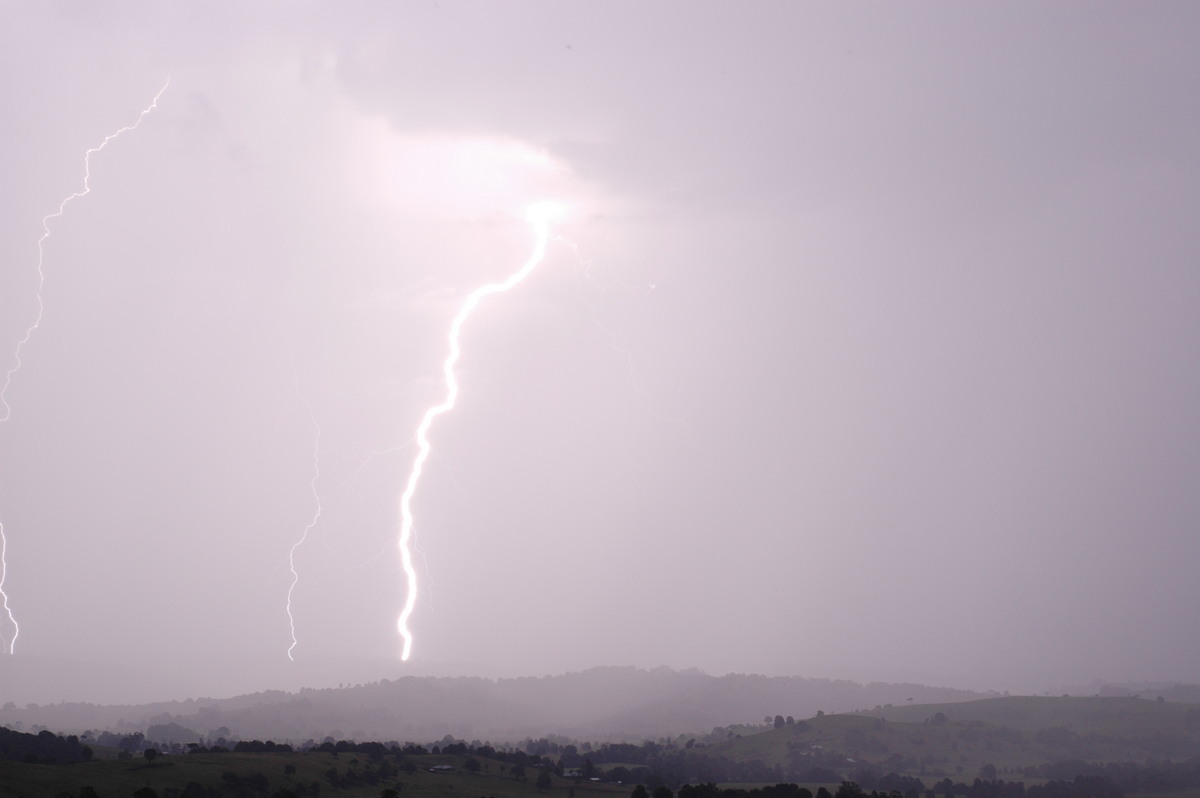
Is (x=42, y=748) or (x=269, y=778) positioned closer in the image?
(x=269, y=778)

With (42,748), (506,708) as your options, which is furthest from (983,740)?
(506,708)

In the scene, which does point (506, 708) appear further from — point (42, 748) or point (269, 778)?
point (269, 778)

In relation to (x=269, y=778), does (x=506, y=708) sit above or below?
below

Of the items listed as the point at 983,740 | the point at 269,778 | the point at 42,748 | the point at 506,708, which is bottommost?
the point at 506,708

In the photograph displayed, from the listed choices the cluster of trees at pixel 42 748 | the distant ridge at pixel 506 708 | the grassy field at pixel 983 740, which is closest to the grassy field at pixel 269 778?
the cluster of trees at pixel 42 748

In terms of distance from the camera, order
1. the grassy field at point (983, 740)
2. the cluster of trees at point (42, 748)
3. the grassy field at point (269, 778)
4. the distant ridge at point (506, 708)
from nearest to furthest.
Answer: the grassy field at point (269, 778) → the cluster of trees at point (42, 748) → the grassy field at point (983, 740) → the distant ridge at point (506, 708)

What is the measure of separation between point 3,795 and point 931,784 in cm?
6269

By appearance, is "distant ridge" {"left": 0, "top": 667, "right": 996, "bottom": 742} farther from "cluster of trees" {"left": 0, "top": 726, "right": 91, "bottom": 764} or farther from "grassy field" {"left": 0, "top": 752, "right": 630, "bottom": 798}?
"grassy field" {"left": 0, "top": 752, "right": 630, "bottom": 798}

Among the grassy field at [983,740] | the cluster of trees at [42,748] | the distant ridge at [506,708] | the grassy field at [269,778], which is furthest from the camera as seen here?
the distant ridge at [506,708]

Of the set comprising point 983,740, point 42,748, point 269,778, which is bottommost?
point 983,740

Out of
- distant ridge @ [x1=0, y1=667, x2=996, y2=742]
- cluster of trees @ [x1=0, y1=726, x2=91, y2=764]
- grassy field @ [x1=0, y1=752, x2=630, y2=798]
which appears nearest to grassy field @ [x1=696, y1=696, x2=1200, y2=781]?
grassy field @ [x1=0, y1=752, x2=630, y2=798]

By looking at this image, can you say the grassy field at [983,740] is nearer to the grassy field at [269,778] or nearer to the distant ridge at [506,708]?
the grassy field at [269,778]

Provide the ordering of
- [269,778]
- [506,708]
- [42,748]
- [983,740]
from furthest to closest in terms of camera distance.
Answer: [506,708], [983,740], [42,748], [269,778]

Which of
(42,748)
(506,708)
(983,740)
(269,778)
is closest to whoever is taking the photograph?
(269,778)
